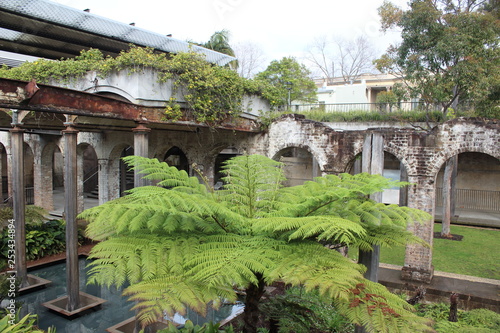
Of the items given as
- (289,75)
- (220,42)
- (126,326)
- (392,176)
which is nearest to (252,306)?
(126,326)

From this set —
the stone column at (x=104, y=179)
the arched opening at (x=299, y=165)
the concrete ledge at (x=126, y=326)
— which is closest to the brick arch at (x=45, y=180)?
the stone column at (x=104, y=179)

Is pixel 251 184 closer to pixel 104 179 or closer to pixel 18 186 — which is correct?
pixel 18 186

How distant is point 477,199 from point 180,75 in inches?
674

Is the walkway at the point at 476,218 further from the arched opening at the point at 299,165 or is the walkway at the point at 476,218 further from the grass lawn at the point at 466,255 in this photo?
the arched opening at the point at 299,165

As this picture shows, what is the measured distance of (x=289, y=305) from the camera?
4.81 m

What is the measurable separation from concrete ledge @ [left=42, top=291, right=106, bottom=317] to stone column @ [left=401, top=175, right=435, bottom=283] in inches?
284

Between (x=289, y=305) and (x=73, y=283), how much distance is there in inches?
171

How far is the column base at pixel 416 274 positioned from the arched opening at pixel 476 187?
33.5 feet

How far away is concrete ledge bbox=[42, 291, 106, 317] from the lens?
281 inches

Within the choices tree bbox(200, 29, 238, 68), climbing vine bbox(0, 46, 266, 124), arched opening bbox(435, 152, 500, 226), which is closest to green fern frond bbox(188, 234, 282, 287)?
climbing vine bbox(0, 46, 266, 124)

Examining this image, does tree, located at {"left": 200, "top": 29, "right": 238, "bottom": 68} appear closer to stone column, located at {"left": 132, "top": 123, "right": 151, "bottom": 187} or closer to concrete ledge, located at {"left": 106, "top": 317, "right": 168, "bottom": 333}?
stone column, located at {"left": 132, "top": 123, "right": 151, "bottom": 187}

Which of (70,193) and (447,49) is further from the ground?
Answer: (447,49)

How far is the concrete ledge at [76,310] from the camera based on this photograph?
7139 mm

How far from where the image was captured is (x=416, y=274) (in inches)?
364
